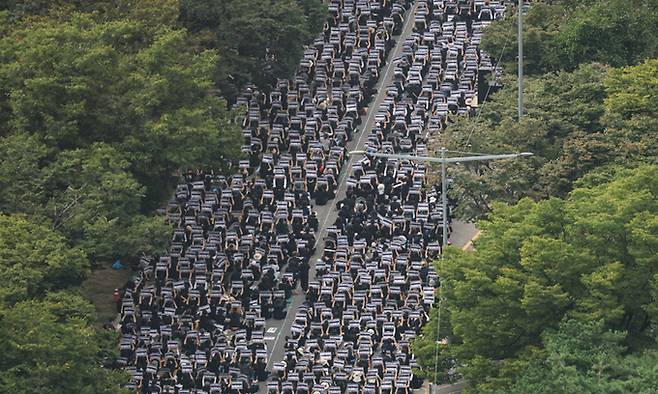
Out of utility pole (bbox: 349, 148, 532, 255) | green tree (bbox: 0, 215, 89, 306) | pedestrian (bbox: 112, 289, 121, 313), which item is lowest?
pedestrian (bbox: 112, 289, 121, 313)

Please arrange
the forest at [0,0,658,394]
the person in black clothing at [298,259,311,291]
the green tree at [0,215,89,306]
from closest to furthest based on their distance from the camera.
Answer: the forest at [0,0,658,394] → the green tree at [0,215,89,306] → the person in black clothing at [298,259,311,291]

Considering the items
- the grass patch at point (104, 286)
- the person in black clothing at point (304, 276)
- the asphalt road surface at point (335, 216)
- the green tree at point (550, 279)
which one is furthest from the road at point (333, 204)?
Result: the green tree at point (550, 279)

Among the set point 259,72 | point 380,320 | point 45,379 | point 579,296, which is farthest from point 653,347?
point 259,72

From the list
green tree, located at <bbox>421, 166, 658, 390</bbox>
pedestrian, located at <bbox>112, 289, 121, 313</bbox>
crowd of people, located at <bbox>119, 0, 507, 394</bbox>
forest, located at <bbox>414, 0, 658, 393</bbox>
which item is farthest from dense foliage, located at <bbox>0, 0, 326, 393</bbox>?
green tree, located at <bbox>421, 166, 658, 390</bbox>

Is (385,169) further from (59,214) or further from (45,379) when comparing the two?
(45,379)

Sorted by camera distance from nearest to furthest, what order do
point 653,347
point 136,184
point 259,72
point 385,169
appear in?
point 653,347, point 136,184, point 385,169, point 259,72

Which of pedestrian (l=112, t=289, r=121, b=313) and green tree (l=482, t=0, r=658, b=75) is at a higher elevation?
green tree (l=482, t=0, r=658, b=75)

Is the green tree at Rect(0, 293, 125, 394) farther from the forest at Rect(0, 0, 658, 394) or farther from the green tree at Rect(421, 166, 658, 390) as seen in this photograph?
the green tree at Rect(421, 166, 658, 390)
